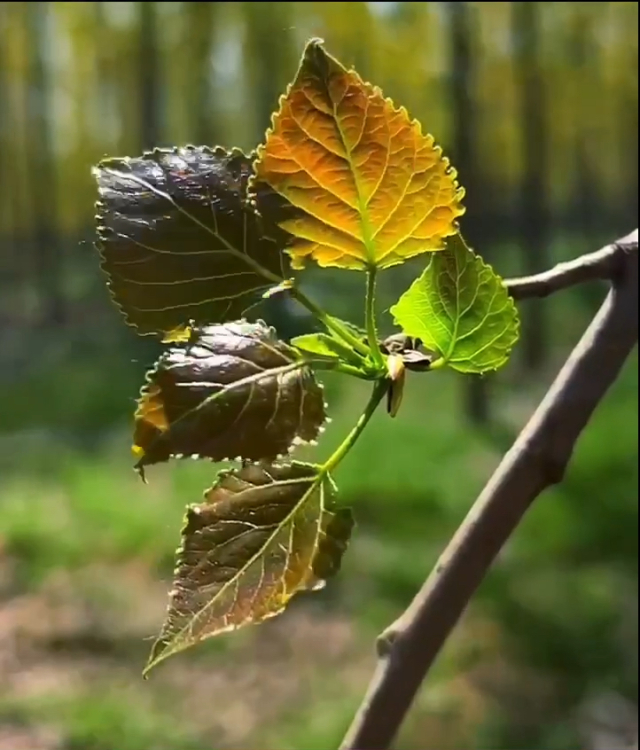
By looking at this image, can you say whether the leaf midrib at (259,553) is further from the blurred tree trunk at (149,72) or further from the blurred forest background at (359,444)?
the blurred tree trunk at (149,72)

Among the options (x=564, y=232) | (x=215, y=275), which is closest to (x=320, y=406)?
(x=215, y=275)

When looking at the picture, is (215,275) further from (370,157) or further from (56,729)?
(56,729)

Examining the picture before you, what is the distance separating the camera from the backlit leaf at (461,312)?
0.56ft

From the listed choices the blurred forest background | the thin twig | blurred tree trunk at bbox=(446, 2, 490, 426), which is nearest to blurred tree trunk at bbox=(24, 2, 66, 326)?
the blurred forest background

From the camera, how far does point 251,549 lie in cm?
17

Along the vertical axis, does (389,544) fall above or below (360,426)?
below

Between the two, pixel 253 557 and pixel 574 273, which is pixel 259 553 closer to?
pixel 253 557

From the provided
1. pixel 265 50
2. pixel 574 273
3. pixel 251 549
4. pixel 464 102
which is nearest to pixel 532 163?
pixel 464 102

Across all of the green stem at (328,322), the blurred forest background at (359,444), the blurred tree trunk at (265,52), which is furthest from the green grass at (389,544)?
the green stem at (328,322)

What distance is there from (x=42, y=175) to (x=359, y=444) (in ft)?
0.79

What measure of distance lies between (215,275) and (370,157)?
35mm

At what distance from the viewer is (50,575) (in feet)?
1.60

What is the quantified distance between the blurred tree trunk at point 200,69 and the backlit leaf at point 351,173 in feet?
1.22

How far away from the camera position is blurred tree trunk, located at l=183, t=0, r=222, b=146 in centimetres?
51
